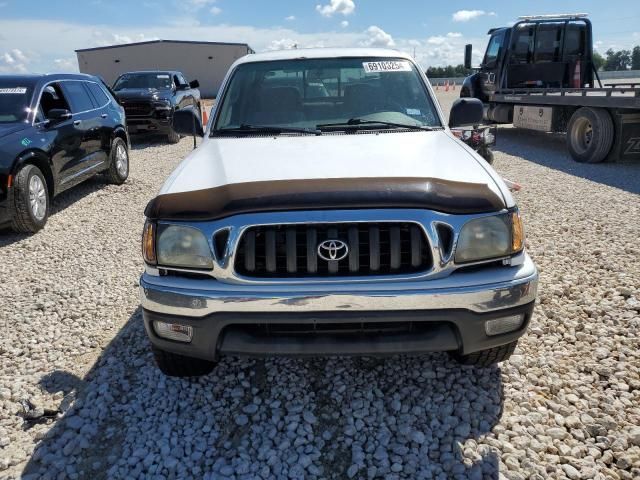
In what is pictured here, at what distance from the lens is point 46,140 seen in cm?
606

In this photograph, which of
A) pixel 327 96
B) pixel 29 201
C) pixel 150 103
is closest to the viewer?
pixel 327 96

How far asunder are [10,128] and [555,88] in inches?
416

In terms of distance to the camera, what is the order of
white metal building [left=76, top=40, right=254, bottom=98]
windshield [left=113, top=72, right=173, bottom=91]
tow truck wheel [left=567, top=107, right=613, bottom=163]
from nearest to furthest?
1. tow truck wheel [left=567, top=107, right=613, bottom=163]
2. windshield [left=113, top=72, right=173, bottom=91]
3. white metal building [left=76, top=40, right=254, bottom=98]

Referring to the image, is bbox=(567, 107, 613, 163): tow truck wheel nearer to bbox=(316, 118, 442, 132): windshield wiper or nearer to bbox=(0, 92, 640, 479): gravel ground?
bbox=(0, 92, 640, 479): gravel ground

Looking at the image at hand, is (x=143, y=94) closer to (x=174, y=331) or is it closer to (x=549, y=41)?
(x=549, y=41)

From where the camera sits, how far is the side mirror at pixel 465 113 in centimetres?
374

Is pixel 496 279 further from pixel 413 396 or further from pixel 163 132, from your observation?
pixel 163 132

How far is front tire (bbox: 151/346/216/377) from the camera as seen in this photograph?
2660mm

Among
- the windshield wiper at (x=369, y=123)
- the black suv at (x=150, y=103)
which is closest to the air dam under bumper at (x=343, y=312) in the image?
the windshield wiper at (x=369, y=123)

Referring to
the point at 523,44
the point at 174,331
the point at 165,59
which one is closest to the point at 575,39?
the point at 523,44

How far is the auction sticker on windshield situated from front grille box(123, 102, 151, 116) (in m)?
9.52

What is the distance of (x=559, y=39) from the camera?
11812 mm

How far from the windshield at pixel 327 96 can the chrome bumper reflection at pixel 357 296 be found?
1518mm

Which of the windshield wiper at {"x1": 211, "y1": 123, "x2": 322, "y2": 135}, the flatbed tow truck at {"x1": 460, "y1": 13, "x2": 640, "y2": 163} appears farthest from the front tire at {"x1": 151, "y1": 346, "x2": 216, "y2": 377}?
the flatbed tow truck at {"x1": 460, "y1": 13, "x2": 640, "y2": 163}
